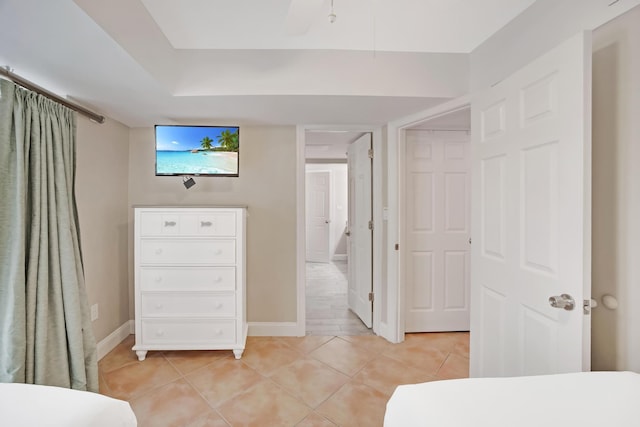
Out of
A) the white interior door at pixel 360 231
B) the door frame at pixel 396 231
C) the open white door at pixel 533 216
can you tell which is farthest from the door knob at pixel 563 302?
the white interior door at pixel 360 231

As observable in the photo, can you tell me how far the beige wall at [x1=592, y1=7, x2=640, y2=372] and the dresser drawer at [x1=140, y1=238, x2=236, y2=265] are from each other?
6.86 feet

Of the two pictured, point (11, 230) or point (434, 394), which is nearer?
point (434, 394)

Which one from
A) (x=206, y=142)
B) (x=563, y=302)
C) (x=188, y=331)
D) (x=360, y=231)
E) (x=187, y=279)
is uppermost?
(x=206, y=142)

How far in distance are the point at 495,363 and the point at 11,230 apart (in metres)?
2.56

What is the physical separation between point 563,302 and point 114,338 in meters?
3.09

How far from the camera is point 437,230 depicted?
271cm

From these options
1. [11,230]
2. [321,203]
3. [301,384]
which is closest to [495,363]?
[301,384]

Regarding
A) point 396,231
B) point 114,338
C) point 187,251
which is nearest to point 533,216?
point 396,231

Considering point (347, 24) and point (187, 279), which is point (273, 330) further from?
point (347, 24)

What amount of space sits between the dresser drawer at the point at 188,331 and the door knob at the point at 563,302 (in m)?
2.00

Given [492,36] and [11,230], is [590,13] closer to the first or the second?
[492,36]

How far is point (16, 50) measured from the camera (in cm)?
133

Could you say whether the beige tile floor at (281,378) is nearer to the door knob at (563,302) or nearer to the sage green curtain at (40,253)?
the sage green curtain at (40,253)

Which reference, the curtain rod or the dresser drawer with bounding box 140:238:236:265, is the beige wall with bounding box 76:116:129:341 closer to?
the curtain rod
